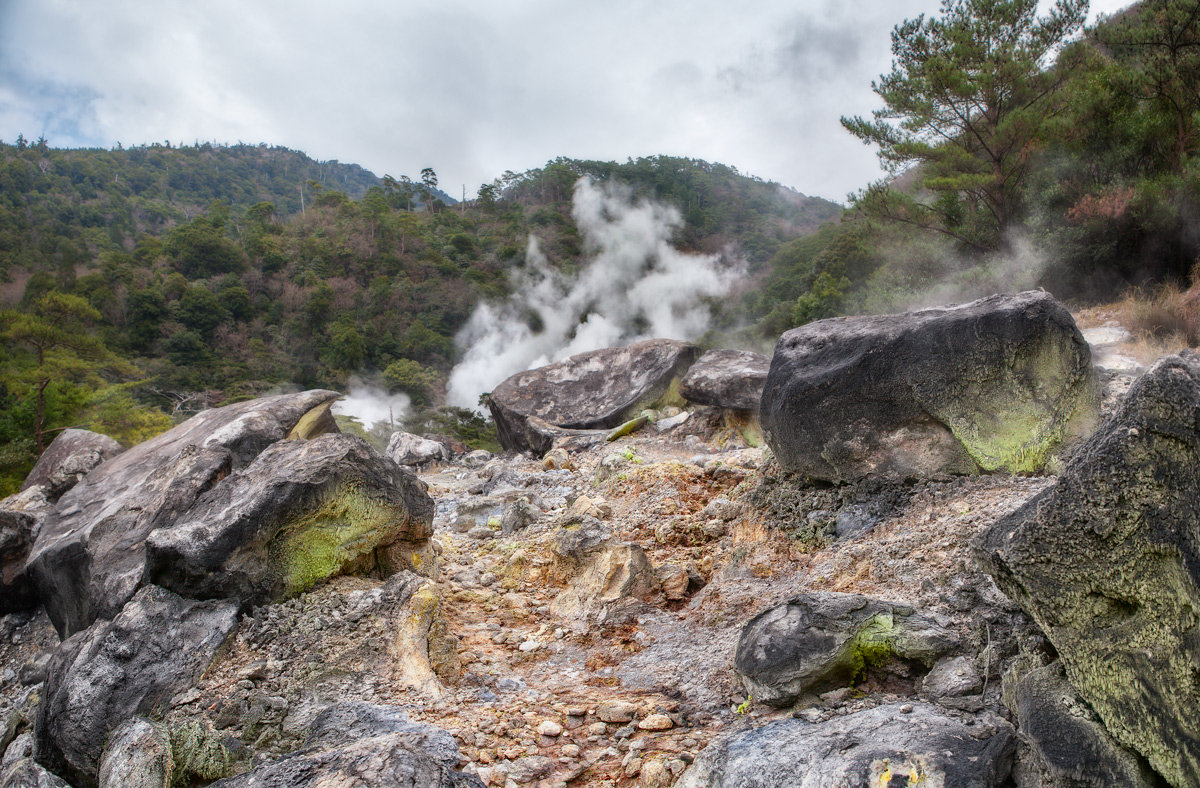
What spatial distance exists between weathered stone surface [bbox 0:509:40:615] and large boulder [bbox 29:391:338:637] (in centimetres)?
18

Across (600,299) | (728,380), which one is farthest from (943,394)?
(600,299)

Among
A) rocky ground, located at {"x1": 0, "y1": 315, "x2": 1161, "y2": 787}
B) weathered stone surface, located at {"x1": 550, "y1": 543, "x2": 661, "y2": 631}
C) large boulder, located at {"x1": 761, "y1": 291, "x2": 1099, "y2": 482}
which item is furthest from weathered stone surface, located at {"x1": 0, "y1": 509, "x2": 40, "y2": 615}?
large boulder, located at {"x1": 761, "y1": 291, "x2": 1099, "y2": 482}

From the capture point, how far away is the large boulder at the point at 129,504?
13.9ft

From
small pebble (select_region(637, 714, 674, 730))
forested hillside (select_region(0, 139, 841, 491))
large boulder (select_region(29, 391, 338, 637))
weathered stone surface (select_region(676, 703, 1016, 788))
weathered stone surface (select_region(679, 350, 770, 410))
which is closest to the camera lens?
weathered stone surface (select_region(676, 703, 1016, 788))

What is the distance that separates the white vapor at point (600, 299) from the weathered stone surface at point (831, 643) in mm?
24342

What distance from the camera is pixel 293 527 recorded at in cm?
380

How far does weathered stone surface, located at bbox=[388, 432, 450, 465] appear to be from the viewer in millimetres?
11984

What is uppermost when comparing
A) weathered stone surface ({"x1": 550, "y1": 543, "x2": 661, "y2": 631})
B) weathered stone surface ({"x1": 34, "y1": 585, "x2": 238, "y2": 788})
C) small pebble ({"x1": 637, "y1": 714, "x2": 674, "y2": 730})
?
weathered stone surface ({"x1": 34, "y1": 585, "x2": 238, "y2": 788})

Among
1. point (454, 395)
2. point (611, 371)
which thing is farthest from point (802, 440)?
point (454, 395)

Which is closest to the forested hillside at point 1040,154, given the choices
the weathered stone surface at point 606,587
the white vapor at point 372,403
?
the weathered stone surface at point 606,587

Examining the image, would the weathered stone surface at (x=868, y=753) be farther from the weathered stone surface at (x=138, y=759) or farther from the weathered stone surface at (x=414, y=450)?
the weathered stone surface at (x=414, y=450)

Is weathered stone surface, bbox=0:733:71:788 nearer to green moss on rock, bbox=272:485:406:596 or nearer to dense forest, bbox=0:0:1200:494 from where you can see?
green moss on rock, bbox=272:485:406:596

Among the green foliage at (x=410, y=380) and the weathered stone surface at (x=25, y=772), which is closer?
the weathered stone surface at (x=25, y=772)

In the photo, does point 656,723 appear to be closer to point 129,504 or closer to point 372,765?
point 372,765
